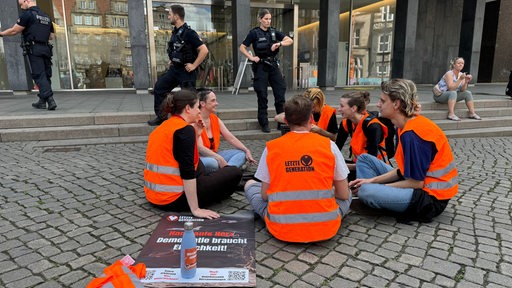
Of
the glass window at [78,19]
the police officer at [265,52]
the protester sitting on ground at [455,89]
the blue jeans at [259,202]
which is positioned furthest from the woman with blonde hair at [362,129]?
the glass window at [78,19]

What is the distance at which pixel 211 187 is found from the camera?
3367mm

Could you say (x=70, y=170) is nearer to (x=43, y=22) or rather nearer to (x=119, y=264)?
(x=119, y=264)

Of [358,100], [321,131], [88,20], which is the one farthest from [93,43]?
[358,100]

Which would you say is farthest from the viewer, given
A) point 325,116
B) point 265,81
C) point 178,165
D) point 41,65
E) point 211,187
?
point 41,65

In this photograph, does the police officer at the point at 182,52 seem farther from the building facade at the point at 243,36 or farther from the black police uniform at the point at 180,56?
the building facade at the point at 243,36

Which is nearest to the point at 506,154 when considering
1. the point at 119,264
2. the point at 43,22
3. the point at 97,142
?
the point at 119,264

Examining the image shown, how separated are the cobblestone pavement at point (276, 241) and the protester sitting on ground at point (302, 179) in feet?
0.66

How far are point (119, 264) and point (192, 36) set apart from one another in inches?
178

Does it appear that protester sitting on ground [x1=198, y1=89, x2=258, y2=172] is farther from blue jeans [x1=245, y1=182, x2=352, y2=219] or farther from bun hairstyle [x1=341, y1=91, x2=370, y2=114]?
bun hairstyle [x1=341, y1=91, x2=370, y2=114]

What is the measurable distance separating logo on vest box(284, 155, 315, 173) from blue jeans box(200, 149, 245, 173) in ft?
4.92

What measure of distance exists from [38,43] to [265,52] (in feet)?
14.6

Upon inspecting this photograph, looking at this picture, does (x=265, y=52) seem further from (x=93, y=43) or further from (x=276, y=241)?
(x=93, y=43)

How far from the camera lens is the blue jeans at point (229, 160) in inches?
154

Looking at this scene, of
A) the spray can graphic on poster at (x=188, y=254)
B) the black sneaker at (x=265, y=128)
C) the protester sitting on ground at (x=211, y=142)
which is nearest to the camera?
the spray can graphic on poster at (x=188, y=254)
